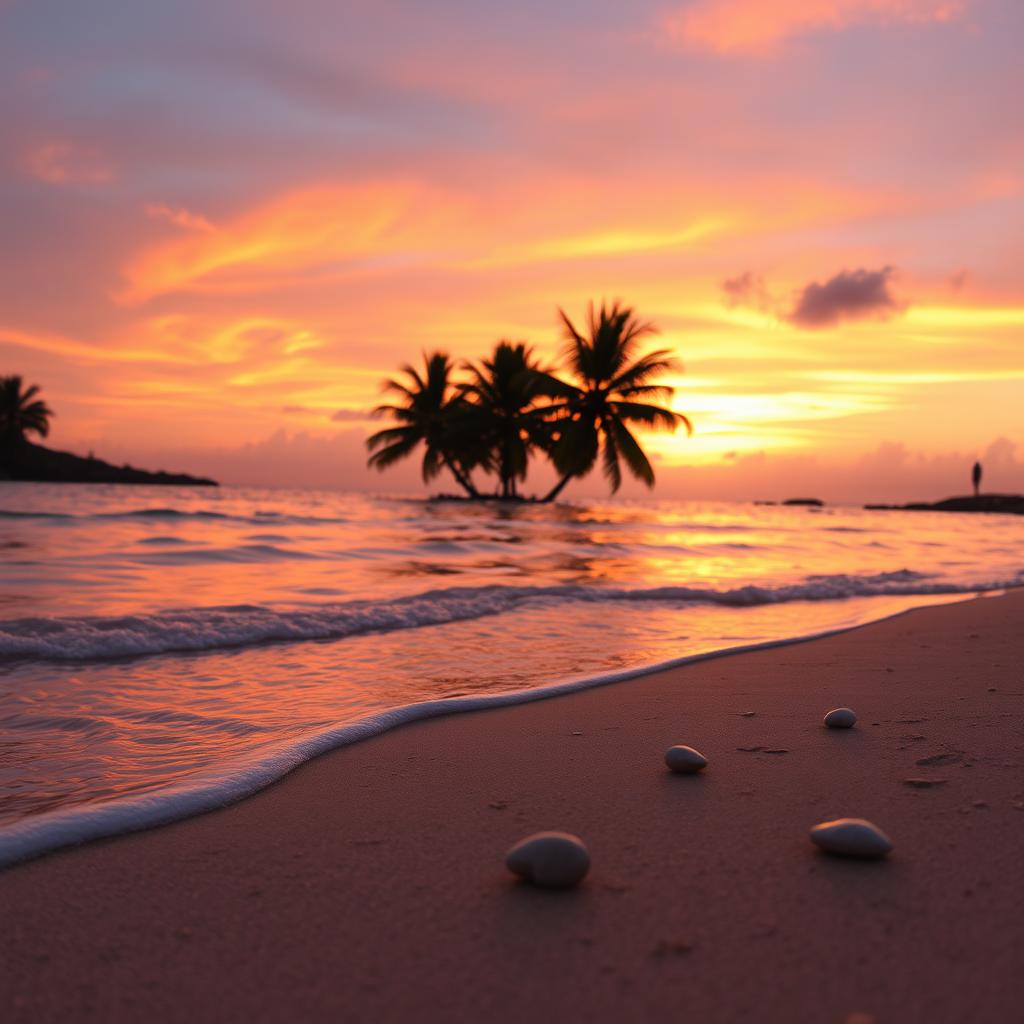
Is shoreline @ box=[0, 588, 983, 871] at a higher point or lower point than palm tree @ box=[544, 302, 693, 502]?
lower

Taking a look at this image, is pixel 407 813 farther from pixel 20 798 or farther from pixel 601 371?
pixel 601 371

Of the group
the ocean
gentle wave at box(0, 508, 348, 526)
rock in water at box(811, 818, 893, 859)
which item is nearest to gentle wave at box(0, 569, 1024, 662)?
the ocean

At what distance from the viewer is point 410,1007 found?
1032mm

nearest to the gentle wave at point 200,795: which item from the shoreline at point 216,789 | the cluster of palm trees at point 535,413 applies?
the shoreline at point 216,789

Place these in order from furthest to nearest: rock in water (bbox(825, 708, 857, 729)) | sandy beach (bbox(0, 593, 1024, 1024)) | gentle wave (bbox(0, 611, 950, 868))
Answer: rock in water (bbox(825, 708, 857, 729))
gentle wave (bbox(0, 611, 950, 868))
sandy beach (bbox(0, 593, 1024, 1024))

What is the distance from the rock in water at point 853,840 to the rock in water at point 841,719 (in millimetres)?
1022

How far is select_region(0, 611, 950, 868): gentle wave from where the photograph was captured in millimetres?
1646

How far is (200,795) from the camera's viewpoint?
1.89 metres

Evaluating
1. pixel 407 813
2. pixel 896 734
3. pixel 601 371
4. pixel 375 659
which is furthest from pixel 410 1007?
pixel 601 371

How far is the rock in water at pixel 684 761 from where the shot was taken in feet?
6.50

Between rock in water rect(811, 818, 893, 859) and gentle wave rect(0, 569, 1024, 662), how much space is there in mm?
3279

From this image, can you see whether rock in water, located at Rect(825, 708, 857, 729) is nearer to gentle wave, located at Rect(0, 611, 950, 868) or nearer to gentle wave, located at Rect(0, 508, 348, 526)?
gentle wave, located at Rect(0, 611, 950, 868)

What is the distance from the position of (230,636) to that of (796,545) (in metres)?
10.1

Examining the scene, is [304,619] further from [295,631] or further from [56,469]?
[56,469]
